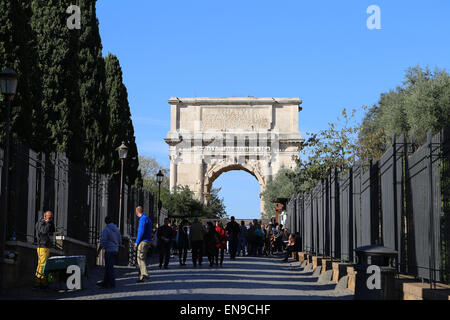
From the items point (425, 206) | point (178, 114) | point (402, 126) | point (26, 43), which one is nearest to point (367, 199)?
point (425, 206)

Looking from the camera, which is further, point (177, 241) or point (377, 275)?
point (177, 241)

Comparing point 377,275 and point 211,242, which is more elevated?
point 211,242

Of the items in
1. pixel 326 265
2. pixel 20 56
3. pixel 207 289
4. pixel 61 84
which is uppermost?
pixel 61 84

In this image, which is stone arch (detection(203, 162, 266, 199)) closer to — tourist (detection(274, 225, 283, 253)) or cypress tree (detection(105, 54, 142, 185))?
cypress tree (detection(105, 54, 142, 185))

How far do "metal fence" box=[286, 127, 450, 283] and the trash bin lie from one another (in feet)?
1.60

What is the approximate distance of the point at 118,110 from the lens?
109 ft

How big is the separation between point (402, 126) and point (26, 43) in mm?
28686

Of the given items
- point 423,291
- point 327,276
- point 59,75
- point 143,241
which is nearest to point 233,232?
point 59,75

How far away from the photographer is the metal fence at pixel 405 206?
9156 millimetres

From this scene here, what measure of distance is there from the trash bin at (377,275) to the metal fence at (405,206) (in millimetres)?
489

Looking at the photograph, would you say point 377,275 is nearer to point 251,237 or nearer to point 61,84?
point 61,84

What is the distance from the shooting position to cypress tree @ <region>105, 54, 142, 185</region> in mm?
32156

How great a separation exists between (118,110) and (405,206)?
23805 mm

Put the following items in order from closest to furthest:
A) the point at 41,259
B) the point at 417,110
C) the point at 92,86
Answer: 1. the point at 41,259
2. the point at 92,86
3. the point at 417,110
